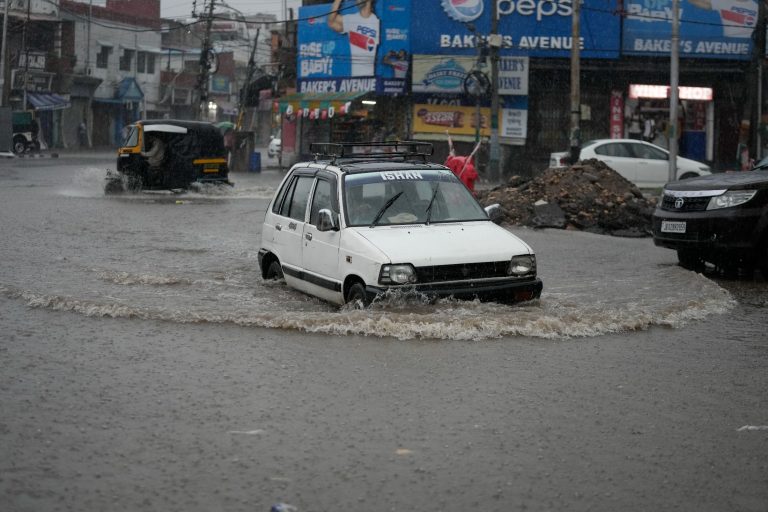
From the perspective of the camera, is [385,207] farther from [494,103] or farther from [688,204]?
[494,103]

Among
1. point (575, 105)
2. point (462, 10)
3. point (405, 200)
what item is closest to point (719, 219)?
point (405, 200)

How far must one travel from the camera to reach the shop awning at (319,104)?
139ft

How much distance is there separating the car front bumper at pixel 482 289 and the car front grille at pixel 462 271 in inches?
2.2

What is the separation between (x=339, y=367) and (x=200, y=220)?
1458 centimetres

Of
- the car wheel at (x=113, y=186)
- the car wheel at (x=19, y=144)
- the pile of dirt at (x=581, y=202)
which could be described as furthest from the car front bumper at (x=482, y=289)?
the car wheel at (x=19, y=144)

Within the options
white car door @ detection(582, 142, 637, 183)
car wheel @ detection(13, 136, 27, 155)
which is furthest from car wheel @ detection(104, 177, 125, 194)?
car wheel @ detection(13, 136, 27, 155)

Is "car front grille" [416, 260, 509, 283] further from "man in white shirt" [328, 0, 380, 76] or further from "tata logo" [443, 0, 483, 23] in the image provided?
"man in white shirt" [328, 0, 380, 76]

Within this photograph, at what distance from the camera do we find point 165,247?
54.5 ft

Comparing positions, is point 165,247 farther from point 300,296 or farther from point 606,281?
point 606,281

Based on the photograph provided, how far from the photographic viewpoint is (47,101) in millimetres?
63062

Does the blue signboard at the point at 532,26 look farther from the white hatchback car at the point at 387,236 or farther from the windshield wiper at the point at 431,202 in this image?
the windshield wiper at the point at 431,202

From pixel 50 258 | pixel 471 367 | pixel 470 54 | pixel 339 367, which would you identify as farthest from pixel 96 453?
pixel 470 54

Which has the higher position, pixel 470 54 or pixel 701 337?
pixel 470 54

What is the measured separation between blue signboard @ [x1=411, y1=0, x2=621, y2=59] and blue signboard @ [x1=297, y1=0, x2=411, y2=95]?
5.54ft
